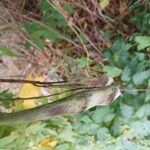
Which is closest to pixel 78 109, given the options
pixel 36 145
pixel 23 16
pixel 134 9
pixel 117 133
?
pixel 36 145

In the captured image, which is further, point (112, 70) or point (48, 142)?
point (112, 70)

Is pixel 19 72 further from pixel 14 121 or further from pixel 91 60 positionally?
pixel 14 121

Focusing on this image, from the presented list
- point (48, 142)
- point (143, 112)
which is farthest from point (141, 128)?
point (48, 142)

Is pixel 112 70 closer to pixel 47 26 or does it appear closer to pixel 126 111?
pixel 126 111

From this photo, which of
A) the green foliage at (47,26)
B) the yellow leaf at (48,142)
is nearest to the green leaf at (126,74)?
the green foliage at (47,26)

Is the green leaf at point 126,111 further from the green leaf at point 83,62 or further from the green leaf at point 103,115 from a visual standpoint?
the green leaf at point 83,62

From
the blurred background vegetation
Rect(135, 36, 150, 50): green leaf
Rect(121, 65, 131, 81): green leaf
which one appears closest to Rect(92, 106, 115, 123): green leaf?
the blurred background vegetation
